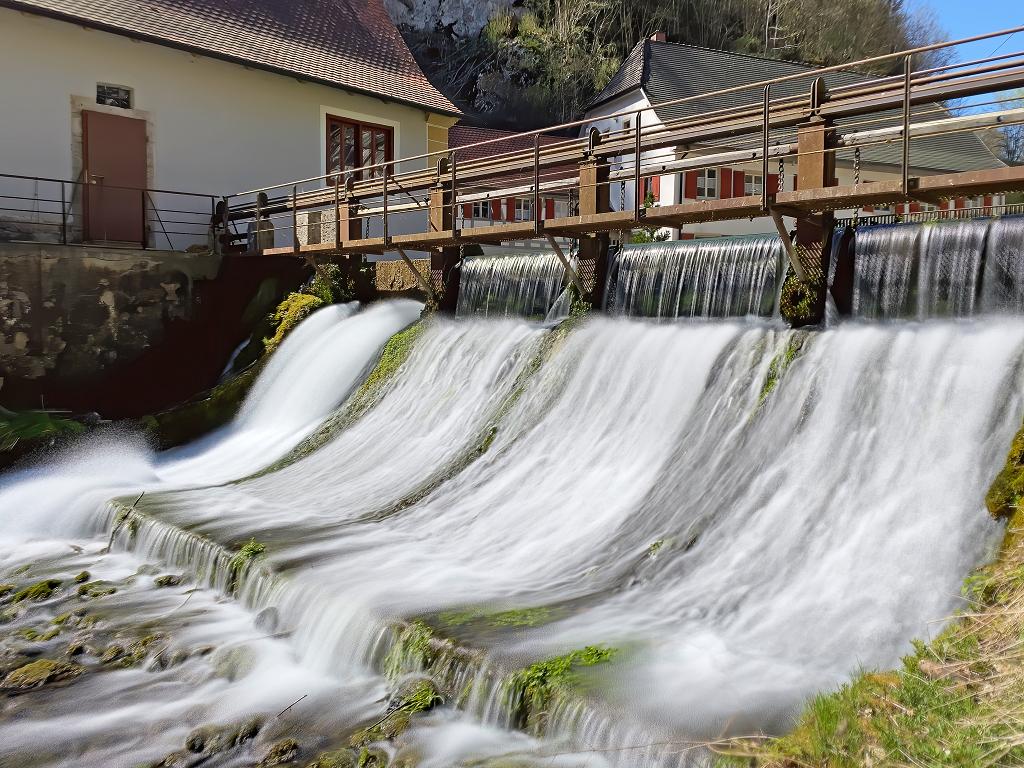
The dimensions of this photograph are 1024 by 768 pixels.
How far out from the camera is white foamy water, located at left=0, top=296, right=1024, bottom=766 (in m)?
4.93

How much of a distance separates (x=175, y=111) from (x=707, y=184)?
15.2m

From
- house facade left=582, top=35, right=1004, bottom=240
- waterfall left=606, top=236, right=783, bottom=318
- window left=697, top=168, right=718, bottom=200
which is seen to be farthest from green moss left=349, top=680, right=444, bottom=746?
window left=697, top=168, right=718, bottom=200

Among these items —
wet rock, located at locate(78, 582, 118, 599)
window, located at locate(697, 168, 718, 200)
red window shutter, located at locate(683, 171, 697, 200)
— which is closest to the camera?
wet rock, located at locate(78, 582, 118, 599)

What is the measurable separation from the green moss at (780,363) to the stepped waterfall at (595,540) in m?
0.02

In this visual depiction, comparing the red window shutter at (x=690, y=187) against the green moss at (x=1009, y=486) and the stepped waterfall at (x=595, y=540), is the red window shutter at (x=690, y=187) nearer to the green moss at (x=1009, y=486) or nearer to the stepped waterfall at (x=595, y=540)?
the stepped waterfall at (x=595, y=540)

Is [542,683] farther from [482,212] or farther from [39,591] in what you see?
[482,212]

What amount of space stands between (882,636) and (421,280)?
908 cm

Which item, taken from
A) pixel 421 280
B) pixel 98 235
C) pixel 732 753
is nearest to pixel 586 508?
pixel 732 753

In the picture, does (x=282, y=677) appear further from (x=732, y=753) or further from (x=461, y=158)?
(x=461, y=158)

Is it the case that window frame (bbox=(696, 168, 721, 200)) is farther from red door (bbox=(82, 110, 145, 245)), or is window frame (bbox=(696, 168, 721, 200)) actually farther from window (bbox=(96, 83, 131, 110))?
window (bbox=(96, 83, 131, 110))

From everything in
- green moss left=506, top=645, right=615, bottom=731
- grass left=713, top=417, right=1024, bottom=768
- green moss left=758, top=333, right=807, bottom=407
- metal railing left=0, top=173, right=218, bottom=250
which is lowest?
green moss left=506, top=645, right=615, bottom=731

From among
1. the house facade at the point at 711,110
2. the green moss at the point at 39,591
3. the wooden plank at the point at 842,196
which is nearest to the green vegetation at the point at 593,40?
the house facade at the point at 711,110

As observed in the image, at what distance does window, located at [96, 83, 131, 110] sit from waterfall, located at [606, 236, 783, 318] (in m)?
11.7

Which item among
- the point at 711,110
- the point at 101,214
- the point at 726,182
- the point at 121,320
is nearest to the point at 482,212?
the point at 711,110
